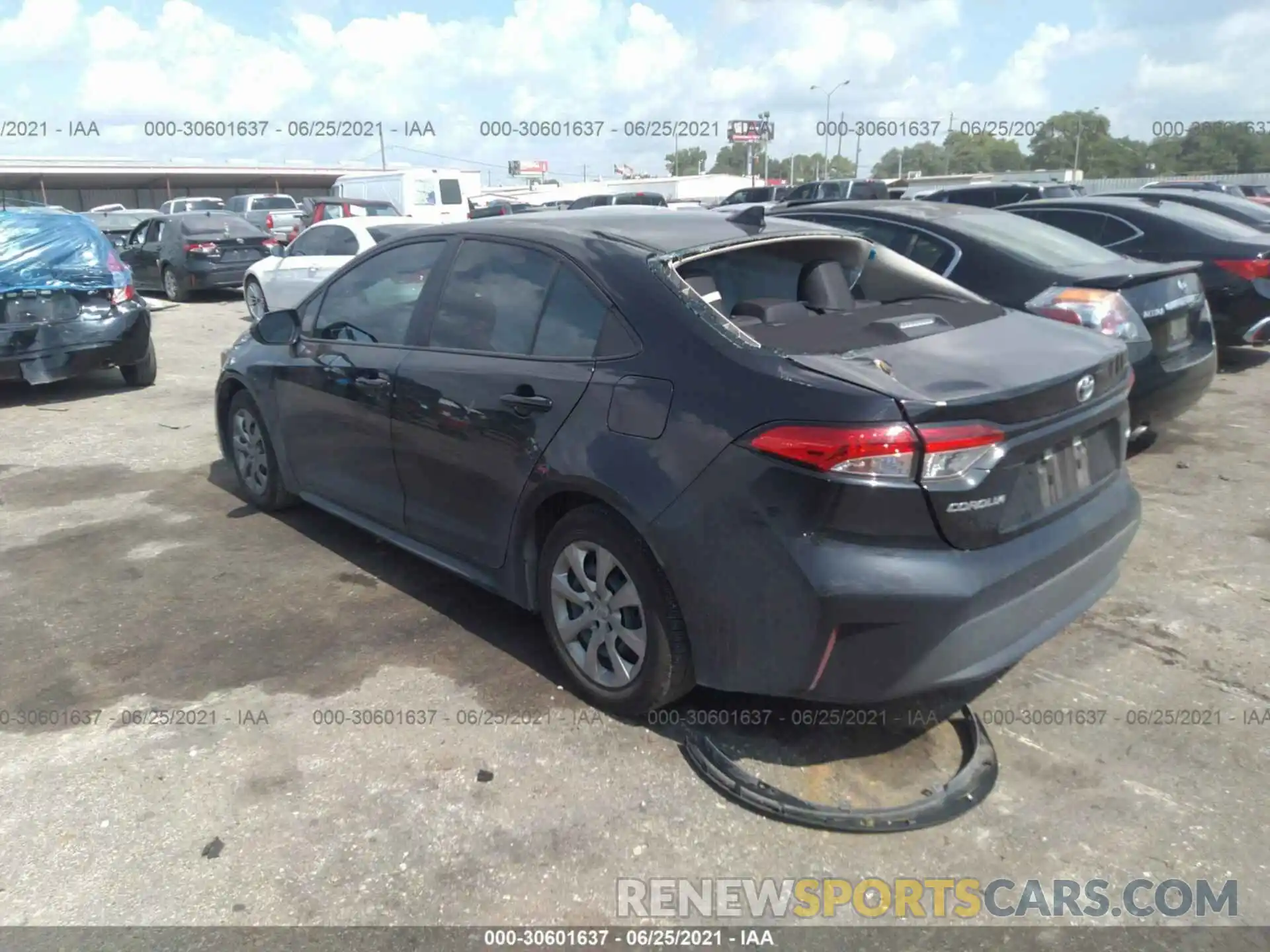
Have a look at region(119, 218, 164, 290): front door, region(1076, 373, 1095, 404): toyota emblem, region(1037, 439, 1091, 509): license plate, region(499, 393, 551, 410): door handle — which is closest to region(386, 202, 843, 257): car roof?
region(499, 393, 551, 410): door handle

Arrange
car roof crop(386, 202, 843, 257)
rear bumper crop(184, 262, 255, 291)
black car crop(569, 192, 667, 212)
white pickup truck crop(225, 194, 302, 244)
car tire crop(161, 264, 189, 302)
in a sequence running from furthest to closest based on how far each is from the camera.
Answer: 1. black car crop(569, 192, 667, 212)
2. white pickup truck crop(225, 194, 302, 244)
3. car tire crop(161, 264, 189, 302)
4. rear bumper crop(184, 262, 255, 291)
5. car roof crop(386, 202, 843, 257)

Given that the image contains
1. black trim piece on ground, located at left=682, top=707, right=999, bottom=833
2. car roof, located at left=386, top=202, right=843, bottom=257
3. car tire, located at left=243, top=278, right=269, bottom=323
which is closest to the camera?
black trim piece on ground, located at left=682, top=707, right=999, bottom=833

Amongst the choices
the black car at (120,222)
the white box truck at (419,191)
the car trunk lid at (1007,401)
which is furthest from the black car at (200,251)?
the car trunk lid at (1007,401)

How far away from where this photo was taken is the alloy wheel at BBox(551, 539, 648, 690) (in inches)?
125

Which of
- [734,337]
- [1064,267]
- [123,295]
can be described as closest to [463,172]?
[123,295]

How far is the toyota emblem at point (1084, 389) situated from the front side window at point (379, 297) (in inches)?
99.6

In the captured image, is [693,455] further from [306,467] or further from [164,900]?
[306,467]

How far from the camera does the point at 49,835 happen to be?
2.81 metres

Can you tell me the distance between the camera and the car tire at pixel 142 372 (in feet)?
29.5

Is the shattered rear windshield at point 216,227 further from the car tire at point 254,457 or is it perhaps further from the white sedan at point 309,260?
the car tire at point 254,457

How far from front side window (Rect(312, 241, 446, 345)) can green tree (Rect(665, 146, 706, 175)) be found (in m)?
119

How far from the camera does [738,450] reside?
Result: 2.74m

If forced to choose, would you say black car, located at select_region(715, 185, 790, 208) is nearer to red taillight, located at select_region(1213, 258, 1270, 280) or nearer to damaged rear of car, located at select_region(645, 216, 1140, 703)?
red taillight, located at select_region(1213, 258, 1270, 280)

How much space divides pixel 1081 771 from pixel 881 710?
2.14 feet
